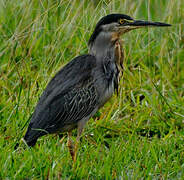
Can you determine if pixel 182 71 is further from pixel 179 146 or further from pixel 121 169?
pixel 121 169

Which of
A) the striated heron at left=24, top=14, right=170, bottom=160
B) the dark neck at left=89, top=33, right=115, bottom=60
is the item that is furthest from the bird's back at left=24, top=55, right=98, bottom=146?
the dark neck at left=89, top=33, right=115, bottom=60

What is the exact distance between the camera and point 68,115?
4.87m

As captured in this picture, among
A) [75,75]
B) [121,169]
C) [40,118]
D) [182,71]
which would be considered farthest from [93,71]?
[182,71]

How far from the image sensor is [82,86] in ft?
16.3

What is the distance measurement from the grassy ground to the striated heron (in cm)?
21

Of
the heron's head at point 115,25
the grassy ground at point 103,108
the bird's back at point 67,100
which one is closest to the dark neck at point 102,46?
the heron's head at point 115,25

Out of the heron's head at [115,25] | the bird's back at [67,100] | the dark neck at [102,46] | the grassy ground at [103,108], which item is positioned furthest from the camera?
the dark neck at [102,46]

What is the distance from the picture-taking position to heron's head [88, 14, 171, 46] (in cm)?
503

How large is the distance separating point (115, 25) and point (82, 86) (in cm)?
65

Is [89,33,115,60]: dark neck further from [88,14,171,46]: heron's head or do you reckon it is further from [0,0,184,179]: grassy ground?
[0,0,184,179]: grassy ground

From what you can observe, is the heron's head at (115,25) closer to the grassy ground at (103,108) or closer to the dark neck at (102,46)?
the dark neck at (102,46)

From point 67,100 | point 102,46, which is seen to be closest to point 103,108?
point 102,46

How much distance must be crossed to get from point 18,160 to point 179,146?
1.52 metres

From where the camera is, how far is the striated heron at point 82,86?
4.77 meters
